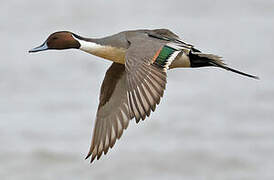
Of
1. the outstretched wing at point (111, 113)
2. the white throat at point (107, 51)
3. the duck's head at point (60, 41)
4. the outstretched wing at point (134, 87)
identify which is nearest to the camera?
the outstretched wing at point (134, 87)

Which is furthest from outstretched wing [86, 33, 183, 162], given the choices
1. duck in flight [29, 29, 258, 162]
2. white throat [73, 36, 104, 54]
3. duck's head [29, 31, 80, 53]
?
duck's head [29, 31, 80, 53]

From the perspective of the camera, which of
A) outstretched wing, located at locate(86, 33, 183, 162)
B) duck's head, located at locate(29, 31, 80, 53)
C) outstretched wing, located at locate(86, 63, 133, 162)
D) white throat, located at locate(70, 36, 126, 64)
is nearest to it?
outstretched wing, located at locate(86, 33, 183, 162)

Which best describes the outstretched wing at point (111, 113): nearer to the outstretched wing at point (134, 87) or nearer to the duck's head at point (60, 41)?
the outstretched wing at point (134, 87)

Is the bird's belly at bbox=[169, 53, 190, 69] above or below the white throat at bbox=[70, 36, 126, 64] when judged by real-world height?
below

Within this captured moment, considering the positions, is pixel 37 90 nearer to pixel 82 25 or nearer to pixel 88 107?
pixel 88 107

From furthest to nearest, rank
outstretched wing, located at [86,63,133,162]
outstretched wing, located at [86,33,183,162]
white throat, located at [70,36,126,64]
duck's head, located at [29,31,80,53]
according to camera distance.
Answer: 1. outstretched wing, located at [86,63,133,162]
2. duck's head, located at [29,31,80,53]
3. white throat, located at [70,36,126,64]
4. outstretched wing, located at [86,33,183,162]

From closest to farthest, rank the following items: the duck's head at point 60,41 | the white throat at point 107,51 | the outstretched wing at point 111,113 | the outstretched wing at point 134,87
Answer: the outstretched wing at point 134,87 < the white throat at point 107,51 < the duck's head at point 60,41 < the outstretched wing at point 111,113

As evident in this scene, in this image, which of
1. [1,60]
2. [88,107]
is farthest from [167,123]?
[1,60]

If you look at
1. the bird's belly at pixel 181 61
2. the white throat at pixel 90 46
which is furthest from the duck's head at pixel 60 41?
the bird's belly at pixel 181 61

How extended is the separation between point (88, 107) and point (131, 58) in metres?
3.52

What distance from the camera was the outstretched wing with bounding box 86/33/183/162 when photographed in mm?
5094

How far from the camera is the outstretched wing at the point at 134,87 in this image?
5.09 m

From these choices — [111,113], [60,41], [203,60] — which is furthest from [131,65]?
[111,113]

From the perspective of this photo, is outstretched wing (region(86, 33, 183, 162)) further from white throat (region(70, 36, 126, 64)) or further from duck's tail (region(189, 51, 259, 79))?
duck's tail (region(189, 51, 259, 79))
